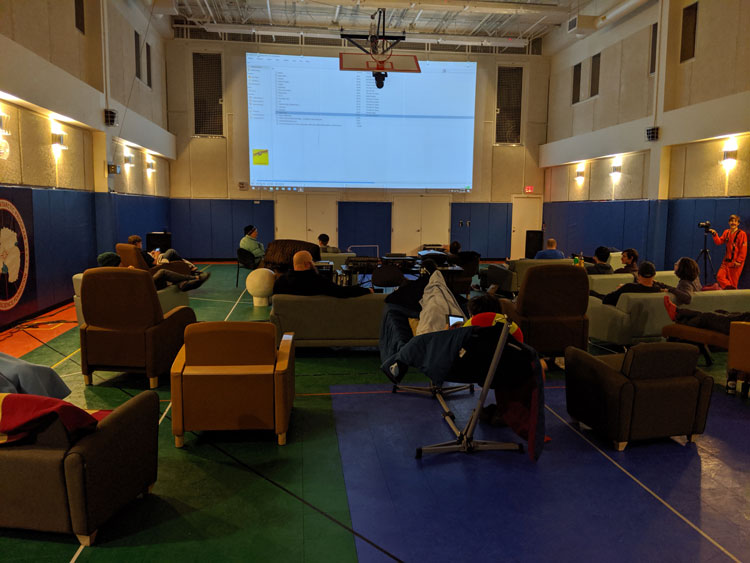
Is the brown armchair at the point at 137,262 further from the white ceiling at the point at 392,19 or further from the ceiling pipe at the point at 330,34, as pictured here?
the ceiling pipe at the point at 330,34

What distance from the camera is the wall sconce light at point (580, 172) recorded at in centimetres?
1525

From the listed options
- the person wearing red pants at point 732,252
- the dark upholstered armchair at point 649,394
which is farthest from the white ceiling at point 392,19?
the dark upholstered armchair at point 649,394

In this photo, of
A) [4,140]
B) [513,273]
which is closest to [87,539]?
[4,140]

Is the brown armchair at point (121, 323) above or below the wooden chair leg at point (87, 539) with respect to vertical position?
above

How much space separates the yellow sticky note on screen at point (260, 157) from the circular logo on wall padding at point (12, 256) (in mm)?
8632

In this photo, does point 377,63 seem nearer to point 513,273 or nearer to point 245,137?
point 513,273

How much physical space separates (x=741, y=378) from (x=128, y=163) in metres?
12.1

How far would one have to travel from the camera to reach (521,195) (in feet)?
58.1

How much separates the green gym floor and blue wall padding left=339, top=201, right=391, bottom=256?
1214 cm

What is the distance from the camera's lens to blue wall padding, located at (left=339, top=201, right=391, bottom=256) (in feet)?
55.9

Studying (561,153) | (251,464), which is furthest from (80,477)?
(561,153)

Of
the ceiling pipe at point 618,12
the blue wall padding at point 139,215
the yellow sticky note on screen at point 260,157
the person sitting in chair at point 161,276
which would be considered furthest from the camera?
the yellow sticky note on screen at point 260,157

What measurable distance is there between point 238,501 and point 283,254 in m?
6.95

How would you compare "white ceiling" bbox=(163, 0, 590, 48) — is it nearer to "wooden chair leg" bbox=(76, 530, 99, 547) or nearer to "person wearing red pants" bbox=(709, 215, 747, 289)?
"person wearing red pants" bbox=(709, 215, 747, 289)
